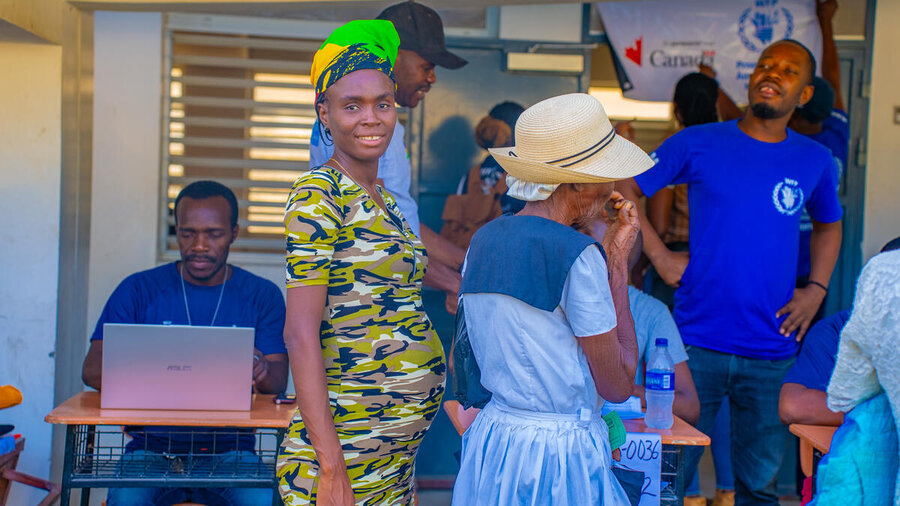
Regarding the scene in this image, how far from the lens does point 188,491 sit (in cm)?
349

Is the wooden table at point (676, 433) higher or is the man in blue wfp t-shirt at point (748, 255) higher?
the man in blue wfp t-shirt at point (748, 255)

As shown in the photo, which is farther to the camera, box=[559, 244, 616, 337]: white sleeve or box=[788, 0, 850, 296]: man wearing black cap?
box=[788, 0, 850, 296]: man wearing black cap

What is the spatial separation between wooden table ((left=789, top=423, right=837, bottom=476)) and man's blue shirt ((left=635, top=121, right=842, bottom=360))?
78 cm

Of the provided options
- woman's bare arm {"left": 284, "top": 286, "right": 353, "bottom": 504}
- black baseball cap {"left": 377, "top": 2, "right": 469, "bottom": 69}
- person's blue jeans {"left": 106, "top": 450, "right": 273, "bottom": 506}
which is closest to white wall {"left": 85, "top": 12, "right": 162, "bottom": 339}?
person's blue jeans {"left": 106, "top": 450, "right": 273, "bottom": 506}

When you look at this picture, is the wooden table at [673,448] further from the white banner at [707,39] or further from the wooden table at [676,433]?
the white banner at [707,39]

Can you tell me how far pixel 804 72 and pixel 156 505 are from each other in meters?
3.36

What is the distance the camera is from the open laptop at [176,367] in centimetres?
312

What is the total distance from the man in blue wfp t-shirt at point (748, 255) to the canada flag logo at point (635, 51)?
114cm

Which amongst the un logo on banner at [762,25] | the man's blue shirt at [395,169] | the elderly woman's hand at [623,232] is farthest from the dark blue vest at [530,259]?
the un logo on banner at [762,25]

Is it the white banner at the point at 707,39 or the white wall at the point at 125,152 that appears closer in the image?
the white wall at the point at 125,152

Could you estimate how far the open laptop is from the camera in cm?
312

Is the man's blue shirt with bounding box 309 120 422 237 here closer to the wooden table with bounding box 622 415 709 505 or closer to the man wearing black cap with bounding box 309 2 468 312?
the man wearing black cap with bounding box 309 2 468 312

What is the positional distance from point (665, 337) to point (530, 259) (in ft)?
5.61

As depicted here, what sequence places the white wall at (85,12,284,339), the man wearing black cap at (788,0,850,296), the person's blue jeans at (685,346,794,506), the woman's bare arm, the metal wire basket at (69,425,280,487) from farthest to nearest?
the white wall at (85,12,284,339) < the man wearing black cap at (788,0,850,296) < the person's blue jeans at (685,346,794,506) < the metal wire basket at (69,425,280,487) < the woman's bare arm
